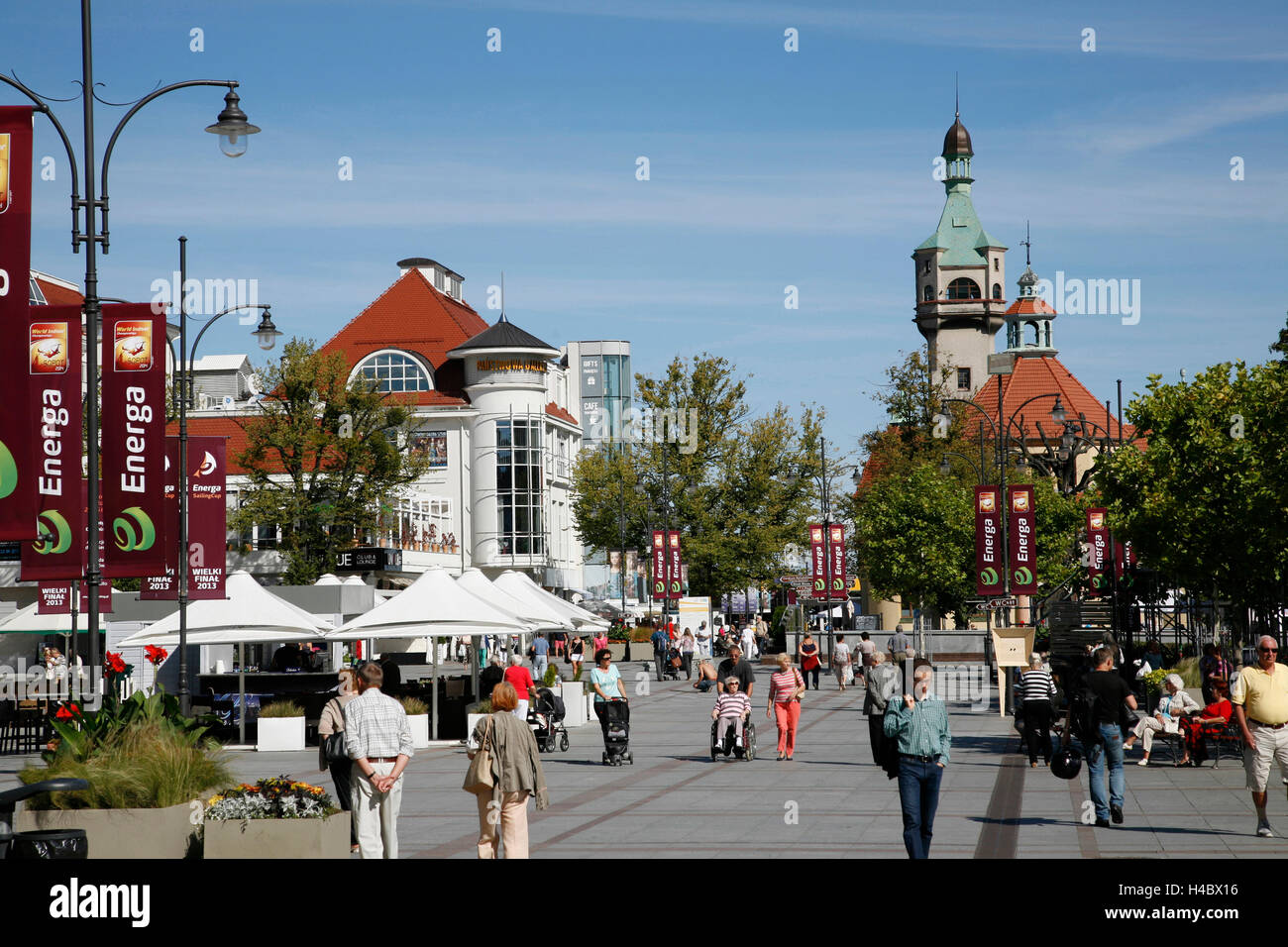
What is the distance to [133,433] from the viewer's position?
703 inches

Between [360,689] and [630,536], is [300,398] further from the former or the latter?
[360,689]

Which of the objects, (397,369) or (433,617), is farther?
(397,369)

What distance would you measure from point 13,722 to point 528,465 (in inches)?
2207

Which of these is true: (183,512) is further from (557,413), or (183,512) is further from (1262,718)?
(557,413)

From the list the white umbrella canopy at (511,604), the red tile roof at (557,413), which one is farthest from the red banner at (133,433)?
the red tile roof at (557,413)

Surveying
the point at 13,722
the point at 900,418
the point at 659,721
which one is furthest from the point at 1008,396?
the point at 13,722

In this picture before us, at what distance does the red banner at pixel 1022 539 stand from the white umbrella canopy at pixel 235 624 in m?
19.3

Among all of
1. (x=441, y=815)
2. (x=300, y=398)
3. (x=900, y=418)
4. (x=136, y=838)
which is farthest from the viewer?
(x=900, y=418)

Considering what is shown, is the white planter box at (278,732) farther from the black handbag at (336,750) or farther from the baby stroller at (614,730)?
the black handbag at (336,750)

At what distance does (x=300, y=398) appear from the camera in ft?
164

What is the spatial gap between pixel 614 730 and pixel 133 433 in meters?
8.07

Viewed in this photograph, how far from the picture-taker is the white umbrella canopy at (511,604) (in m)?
28.3

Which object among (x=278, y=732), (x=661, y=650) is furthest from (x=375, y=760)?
(x=661, y=650)
